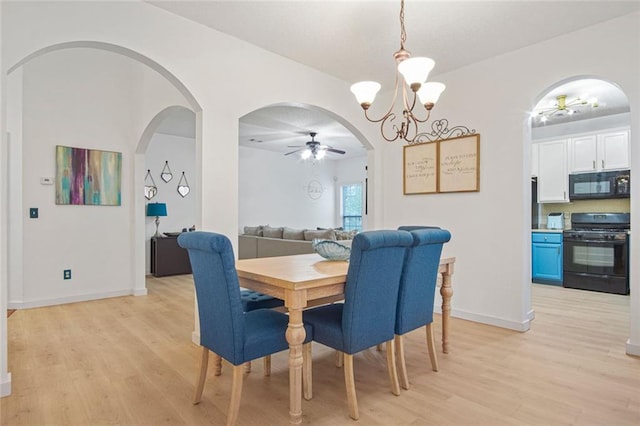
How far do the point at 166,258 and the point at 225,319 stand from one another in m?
4.82

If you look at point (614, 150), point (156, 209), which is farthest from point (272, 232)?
point (614, 150)

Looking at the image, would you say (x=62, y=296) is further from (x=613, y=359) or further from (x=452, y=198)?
(x=613, y=359)

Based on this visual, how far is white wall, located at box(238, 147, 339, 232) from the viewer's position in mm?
8109

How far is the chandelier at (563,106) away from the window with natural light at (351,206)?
15.8ft

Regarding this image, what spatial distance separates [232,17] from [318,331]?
2446 mm

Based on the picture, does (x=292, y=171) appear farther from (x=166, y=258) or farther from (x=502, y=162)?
(x=502, y=162)

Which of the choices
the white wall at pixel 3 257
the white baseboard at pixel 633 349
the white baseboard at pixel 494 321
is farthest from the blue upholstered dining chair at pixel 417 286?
the white wall at pixel 3 257

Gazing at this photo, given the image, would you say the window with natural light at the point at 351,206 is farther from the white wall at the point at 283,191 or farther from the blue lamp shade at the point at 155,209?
the blue lamp shade at the point at 155,209

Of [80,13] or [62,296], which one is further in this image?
[62,296]

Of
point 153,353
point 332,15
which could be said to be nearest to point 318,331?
point 153,353

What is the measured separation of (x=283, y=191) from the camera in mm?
8766

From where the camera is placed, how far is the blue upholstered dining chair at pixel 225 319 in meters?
1.79

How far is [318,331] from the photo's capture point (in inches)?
83.0

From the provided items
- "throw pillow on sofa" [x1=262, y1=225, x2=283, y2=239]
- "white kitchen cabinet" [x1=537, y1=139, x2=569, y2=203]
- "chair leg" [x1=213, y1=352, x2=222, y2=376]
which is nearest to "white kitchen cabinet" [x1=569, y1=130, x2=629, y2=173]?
"white kitchen cabinet" [x1=537, y1=139, x2=569, y2=203]
